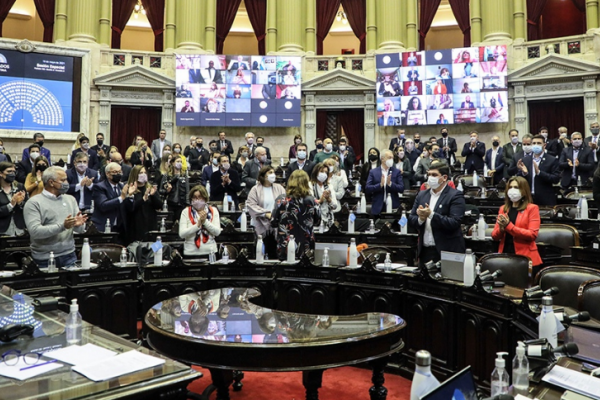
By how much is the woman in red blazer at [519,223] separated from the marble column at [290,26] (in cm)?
1395

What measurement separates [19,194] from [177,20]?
43.9 feet

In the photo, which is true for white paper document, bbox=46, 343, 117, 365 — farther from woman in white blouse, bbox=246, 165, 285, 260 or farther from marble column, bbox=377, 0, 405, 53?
marble column, bbox=377, 0, 405, 53

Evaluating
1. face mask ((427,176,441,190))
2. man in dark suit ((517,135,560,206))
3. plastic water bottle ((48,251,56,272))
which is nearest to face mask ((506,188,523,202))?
face mask ((427,176,441,190))

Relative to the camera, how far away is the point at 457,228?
4988 millimetres

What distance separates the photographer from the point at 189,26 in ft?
59.7

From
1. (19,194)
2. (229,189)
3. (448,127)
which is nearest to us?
(19,194)

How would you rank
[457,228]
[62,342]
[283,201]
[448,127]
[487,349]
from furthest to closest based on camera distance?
[448,127] < [283,201] < [457,228] < [487,349] < [62,342]

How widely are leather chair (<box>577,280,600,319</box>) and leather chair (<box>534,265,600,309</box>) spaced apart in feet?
1.21

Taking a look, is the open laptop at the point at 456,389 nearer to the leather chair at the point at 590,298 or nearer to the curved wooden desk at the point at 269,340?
the curved wooden desk at the point at 269,340

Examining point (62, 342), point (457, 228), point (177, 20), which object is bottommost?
point (62, 342)

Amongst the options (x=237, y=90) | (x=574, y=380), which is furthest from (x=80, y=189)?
(x=237, y=90)

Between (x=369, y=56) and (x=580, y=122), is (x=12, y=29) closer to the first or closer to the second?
(x=369, y=56)

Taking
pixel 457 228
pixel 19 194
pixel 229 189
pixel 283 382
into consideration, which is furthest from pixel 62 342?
pixel 229 189

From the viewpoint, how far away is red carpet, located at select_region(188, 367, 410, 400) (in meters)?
4.27
